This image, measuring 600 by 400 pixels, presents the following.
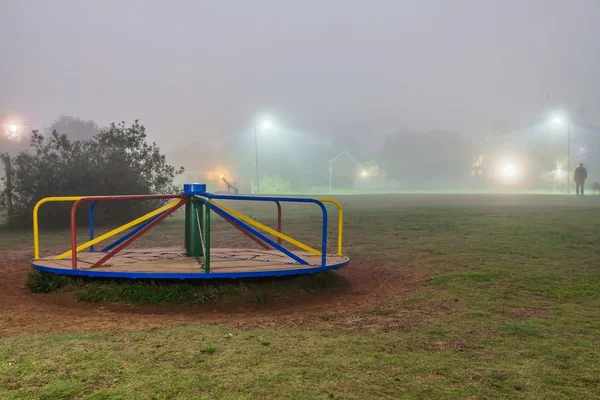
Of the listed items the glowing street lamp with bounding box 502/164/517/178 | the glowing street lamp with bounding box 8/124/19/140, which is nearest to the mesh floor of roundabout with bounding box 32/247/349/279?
the glowing street lamp with bounding box 502/164/517/178

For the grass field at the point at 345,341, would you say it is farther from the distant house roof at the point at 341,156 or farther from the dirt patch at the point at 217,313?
the distant house roof at the point at 341,156

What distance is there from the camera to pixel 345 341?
3521 millimetres

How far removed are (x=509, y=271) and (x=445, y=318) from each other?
2467 millimetres

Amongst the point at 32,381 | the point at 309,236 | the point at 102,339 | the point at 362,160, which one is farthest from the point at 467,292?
the point at 362,160

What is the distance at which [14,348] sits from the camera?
326 centimetres

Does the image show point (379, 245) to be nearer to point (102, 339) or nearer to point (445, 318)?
point (445, 318)

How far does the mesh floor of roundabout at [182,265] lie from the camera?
16.4ft

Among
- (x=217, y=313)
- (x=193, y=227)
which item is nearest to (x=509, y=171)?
(x=193, y=227)

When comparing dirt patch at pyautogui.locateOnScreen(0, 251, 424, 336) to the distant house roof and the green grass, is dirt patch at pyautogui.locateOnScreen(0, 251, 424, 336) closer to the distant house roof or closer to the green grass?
the green grass

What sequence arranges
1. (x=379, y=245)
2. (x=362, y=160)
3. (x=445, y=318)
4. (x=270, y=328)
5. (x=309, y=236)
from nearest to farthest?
(x=270, y=328) < (x=445, y=318) < (x=379, y=245) < (x=309, y=236) < (x=362, y=160)

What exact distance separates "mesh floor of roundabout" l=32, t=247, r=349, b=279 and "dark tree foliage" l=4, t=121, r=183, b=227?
27.2 ft

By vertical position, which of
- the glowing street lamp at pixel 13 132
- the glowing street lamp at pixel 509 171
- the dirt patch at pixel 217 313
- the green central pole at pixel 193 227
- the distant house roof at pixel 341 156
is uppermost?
the glowing street lamp at pixel 13 132

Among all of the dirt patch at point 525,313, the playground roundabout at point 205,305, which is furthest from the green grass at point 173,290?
the dirt patch at point 525,313

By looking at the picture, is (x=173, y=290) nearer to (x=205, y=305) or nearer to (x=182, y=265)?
(x=205, y=305)
